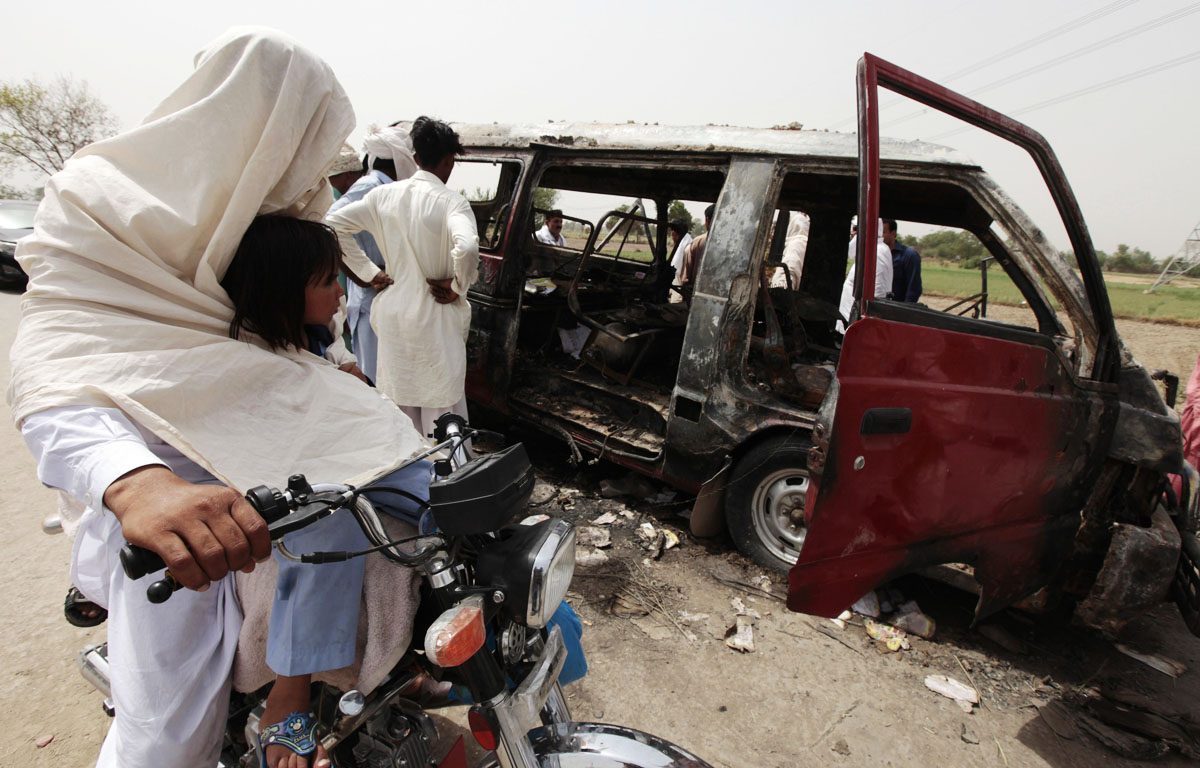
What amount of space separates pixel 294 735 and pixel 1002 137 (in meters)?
3.11

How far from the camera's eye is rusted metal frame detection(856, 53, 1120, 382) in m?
1.99

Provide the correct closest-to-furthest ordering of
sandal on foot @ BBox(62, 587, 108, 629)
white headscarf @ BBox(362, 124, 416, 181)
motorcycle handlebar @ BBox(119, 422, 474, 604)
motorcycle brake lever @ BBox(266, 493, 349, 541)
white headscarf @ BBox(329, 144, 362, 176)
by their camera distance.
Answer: motorcycle handlebar @ BBox(119, 422, 474, 604) < motorcycle brake lever @ BBox(266, 493, 349, 541) < sandal on foot @ BBox(62, 587, 108, 629) < white headscarf @ BBox(362, 124, 416, 181) < white headscarf @ BBox(329, 144, 362, 176)

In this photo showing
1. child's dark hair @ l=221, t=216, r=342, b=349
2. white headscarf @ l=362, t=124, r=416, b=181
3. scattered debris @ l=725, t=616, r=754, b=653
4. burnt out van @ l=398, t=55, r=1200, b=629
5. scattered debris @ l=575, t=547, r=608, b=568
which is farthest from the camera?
white headscarf @ l=362, t=124, r=416, b=181

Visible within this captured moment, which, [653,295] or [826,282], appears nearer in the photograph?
[826,282]

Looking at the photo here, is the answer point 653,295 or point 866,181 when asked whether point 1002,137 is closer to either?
point 866,181

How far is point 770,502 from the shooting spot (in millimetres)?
3207

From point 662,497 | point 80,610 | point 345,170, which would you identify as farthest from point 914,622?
point 345,170

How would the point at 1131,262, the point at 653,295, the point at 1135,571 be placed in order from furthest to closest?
the point at 1131,262 → the point at 653,295 → the point at 1135,571

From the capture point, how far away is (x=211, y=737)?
1.37 metres

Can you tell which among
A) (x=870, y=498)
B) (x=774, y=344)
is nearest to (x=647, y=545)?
(x=774, y=344)

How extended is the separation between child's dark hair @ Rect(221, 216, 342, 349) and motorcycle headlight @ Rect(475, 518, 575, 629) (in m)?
0.81

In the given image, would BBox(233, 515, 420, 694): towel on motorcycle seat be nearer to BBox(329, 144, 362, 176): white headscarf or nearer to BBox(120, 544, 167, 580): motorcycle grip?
BBox(120, 544, 167, 580): motorcycle grip

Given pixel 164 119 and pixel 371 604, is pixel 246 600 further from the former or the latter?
pixel 164 119

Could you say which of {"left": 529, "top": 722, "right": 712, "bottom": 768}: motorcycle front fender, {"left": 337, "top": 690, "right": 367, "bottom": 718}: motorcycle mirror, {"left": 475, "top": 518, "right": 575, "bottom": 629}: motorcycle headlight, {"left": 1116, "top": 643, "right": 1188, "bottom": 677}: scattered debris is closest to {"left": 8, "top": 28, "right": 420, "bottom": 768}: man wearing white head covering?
{"left": 337, "top": 690, "right": 367, "bottom": 718}: motorcycle mirror
